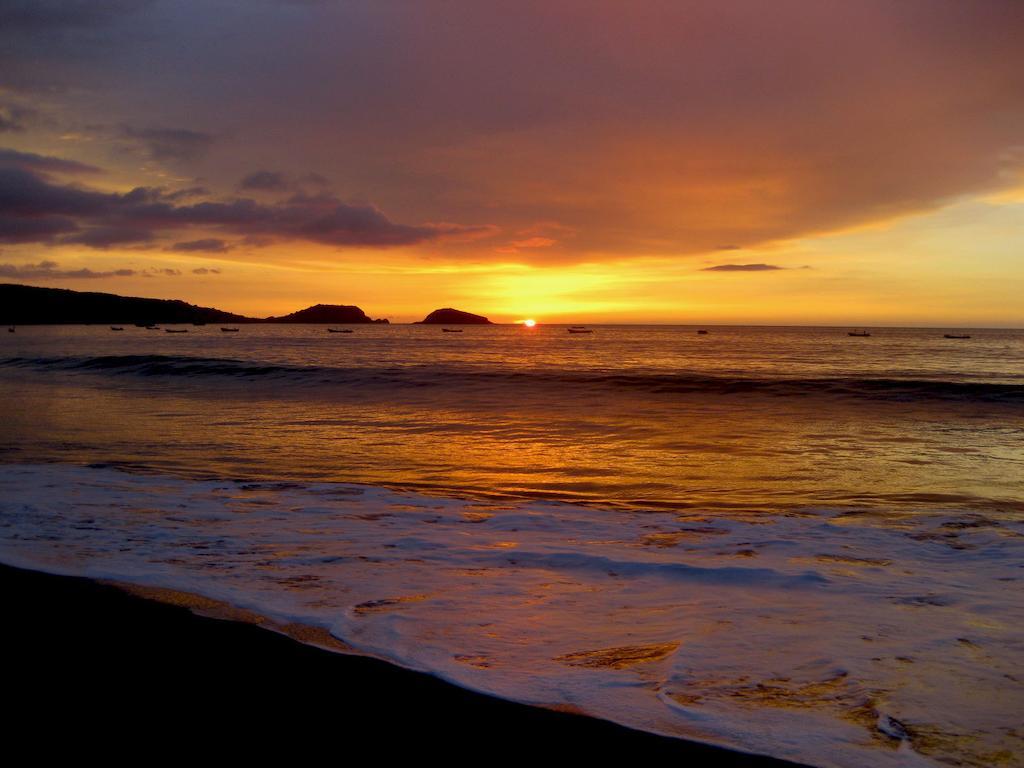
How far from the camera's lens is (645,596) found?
5602 mm

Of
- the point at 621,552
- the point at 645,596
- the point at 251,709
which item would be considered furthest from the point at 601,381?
the point at 251,709

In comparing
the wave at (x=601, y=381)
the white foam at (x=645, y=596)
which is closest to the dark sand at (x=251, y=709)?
the white foam at (x=645, y=596)

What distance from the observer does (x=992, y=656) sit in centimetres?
443

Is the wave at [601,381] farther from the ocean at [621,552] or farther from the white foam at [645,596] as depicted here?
the white foam at [645,596]

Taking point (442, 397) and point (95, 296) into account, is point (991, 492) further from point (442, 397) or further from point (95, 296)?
point (95, 296)

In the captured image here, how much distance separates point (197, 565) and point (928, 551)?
6889 millimetres

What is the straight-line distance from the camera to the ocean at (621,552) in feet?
12.8

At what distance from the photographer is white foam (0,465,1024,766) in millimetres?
3727

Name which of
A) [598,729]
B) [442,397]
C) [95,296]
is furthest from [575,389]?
[95,296]

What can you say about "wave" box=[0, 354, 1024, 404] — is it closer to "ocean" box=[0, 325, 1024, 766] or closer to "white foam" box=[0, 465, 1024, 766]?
"ocean" box=[0, 325, 1024, 766]

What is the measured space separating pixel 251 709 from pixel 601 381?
27.3 metres

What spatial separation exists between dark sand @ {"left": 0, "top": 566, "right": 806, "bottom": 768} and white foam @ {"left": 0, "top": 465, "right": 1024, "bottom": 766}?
9.8 inches

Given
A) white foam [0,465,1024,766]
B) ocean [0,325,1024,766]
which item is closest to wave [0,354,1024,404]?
ocean [0,325,1024,766]

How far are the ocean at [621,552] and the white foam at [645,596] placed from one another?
0.02 m
